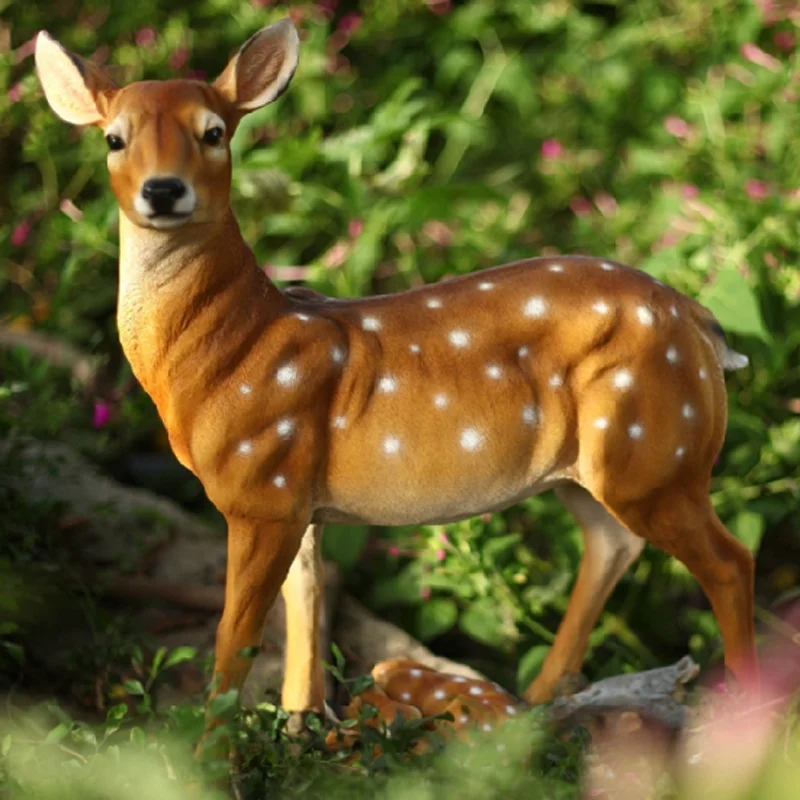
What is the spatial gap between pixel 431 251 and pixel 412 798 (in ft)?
7.35

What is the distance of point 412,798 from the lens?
50.9 inches

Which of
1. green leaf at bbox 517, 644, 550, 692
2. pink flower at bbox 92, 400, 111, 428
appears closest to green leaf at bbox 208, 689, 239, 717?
green leaf at bbox 517, 644, 550, 692

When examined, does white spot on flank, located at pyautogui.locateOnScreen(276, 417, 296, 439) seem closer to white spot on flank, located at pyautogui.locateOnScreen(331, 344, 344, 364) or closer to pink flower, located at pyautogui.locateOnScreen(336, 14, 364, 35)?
white spot on flank, located at pyautogui.locateOnScreen(331, 344, 344, 364)

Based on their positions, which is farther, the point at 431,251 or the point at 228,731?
the point at 431,251

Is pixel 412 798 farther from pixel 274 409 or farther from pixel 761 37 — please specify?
pixel 761 37

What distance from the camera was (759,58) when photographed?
3332 mm

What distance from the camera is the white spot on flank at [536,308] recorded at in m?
1.67

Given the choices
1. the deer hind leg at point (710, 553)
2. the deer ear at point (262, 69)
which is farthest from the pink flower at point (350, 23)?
the deer hind leg at point (710, 553)

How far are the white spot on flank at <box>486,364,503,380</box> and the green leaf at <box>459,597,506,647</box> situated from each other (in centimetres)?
76

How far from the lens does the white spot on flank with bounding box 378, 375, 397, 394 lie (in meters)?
1.65

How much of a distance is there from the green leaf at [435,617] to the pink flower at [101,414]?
0.85 meters

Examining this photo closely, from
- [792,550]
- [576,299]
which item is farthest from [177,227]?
[792,550]

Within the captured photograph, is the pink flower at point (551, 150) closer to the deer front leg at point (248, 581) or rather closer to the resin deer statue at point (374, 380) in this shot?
the resin deer statue at point (374, 380)

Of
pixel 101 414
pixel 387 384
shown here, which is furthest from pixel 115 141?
pixel 101 414
